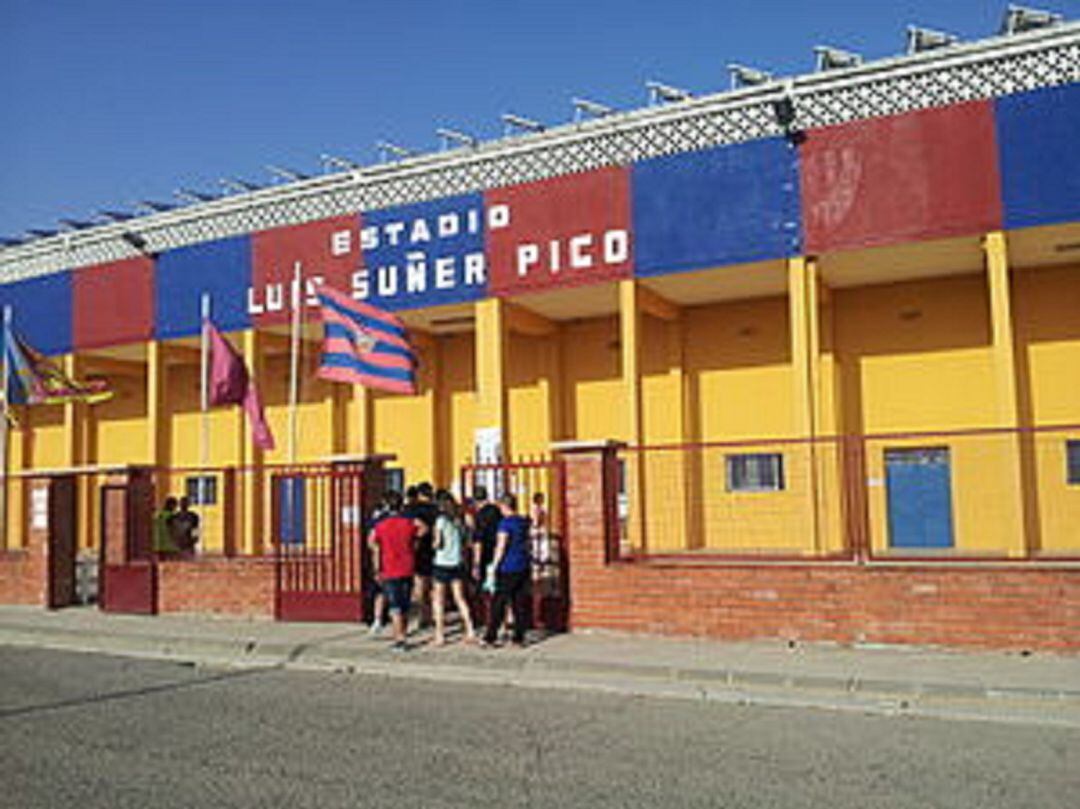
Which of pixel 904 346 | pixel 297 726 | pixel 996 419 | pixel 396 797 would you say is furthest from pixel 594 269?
pixel 396 797

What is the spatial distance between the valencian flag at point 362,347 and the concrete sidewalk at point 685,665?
11.4ft

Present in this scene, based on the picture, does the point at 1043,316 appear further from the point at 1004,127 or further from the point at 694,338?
the point at 694,338

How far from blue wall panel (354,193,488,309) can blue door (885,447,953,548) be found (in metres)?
7.92

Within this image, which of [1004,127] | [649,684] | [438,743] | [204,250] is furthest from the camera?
[204,250]

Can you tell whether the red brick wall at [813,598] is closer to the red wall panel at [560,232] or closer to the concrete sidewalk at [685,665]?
the concrete sidewalk at [685,665]

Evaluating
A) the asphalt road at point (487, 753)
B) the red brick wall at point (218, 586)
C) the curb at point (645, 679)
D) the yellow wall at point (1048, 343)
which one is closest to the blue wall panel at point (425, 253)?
the red brick wall at point (218, 586)

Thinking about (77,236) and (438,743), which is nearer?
(438,743)

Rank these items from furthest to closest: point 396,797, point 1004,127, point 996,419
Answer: point 996,419, point 1004,127, point 396,797

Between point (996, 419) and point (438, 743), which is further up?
point (996, 419)

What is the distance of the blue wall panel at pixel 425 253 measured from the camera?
1861cm

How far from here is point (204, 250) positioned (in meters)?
21.6

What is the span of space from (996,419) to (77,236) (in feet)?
65.8

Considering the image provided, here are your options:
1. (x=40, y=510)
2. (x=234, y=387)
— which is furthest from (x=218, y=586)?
(x=40, y=510)

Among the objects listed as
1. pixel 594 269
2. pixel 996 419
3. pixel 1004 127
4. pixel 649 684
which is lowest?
pixel 649 684
